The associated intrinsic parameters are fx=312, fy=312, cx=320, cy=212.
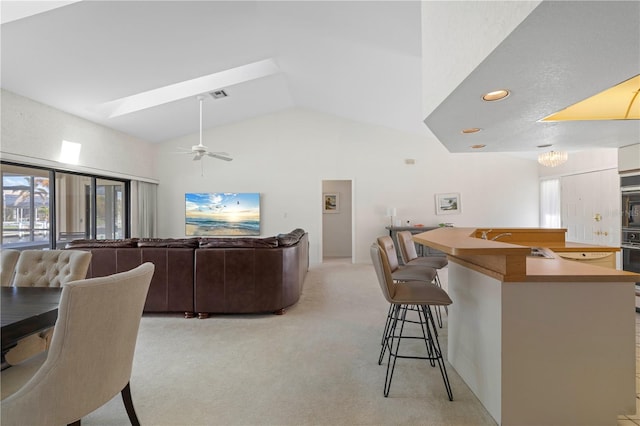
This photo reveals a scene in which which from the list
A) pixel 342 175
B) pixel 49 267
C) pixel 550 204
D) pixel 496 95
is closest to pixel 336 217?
pixel 342 175

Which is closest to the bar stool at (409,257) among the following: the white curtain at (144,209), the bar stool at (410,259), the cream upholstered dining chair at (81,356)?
the bar stool at (410,259)

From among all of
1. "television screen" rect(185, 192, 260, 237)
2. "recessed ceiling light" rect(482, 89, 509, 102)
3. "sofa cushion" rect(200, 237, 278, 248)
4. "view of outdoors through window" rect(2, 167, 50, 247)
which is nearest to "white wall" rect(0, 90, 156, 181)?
"view of outdoors through window" rect(2, 167, 50, 247)

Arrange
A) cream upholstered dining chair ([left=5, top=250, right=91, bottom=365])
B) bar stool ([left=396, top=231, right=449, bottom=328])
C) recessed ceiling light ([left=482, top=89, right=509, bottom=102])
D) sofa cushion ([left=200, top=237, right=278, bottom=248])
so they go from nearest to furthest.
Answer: recessed ceiling light ([left=482, top=89, right=509, bottom=102]), cream upholstered dining chair ([left=5, top=250, right=91, bottom=365]), bar stool ([left=396, top=231, right=449, bottom=328]), sofa cushion ([left=200, top=237, right=278, bottom=248])

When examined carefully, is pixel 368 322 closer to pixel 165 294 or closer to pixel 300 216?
pixel 165 294

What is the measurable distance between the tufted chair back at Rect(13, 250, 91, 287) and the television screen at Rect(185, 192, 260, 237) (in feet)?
16.7

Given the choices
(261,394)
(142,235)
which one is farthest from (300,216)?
(261,394)

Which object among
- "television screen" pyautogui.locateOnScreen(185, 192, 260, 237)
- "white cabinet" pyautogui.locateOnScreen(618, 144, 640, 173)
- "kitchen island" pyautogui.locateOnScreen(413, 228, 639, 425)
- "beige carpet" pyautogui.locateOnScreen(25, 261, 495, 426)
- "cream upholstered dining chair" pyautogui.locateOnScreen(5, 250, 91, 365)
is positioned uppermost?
"white cabinet" pyautogui.locateOnScreen(618, 144, 640, 173)

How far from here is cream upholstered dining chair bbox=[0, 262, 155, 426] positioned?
116 centimetres

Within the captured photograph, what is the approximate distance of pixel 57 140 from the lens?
4.77 meters

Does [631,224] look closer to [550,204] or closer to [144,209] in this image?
[550,204]

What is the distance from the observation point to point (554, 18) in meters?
1.21

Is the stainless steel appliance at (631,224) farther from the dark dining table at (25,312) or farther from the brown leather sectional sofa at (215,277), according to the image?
the dark dining table at (25,312)

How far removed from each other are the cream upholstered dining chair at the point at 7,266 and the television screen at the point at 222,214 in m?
5.08

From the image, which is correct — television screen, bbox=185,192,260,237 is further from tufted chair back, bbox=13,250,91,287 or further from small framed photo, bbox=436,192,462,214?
tufted chair back, bbox=13,250,91,287
